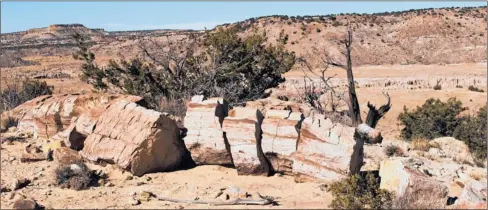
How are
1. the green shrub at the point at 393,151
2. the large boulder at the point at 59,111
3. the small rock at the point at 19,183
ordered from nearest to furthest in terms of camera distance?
the small rock at the point at 19,183 < the large boulder at the point at 59,111 < the green shrub at the point at 393,151

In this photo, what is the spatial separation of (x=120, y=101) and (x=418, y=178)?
277 inches

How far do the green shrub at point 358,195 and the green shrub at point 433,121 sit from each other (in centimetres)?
1003

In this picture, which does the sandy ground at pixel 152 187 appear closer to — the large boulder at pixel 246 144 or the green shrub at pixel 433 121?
the large boulder at pixel 246 144

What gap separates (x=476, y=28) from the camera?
63688 millimetres

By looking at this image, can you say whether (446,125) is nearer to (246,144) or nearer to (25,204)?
(246,144)

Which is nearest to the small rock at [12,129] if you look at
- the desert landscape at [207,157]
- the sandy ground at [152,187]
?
the desert landscape at [207,157]

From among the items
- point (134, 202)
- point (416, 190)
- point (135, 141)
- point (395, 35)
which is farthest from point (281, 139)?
point (395, 35)

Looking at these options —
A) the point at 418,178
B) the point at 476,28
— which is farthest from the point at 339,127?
the point at 476,28

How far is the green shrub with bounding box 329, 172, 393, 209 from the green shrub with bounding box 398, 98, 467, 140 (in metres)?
→ 10.0

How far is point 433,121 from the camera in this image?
66.4ft

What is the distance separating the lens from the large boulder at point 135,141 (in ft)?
37.0

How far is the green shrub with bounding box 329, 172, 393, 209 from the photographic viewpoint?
9391 mm

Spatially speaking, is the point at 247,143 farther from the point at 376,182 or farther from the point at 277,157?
the point at 376,182

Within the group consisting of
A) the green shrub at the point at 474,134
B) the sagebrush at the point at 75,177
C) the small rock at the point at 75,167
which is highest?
the small rock at the point at 75,167
